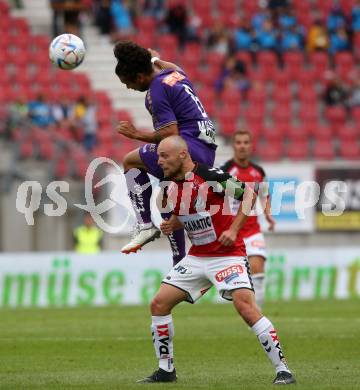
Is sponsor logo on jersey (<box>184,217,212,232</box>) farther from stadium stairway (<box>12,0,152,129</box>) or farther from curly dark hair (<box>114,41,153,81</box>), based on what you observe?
stadium stairway (<box>12,0,152,129</box>)

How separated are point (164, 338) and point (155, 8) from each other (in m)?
21.1

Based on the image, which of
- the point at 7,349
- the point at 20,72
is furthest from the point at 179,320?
the point at 20,72

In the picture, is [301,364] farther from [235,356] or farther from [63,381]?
[63,381]

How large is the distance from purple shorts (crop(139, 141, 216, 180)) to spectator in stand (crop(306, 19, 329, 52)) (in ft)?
62.8

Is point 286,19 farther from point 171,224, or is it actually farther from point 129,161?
point 171,224

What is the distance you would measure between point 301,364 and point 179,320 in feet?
18.3

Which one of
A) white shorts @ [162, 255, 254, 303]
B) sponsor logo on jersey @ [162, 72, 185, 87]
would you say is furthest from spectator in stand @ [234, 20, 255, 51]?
white shorts @ [162, 255, 254, 303]

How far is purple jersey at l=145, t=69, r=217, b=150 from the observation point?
35.3ft

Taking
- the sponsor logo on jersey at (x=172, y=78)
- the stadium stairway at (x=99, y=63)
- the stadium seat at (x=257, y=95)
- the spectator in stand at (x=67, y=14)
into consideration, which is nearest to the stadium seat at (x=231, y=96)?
the stadium seat at (x=257, y=95)

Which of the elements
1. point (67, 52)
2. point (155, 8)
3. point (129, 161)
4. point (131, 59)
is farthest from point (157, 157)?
point (155, 8)

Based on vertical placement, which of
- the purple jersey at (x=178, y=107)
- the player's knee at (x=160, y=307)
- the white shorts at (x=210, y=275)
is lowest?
the player's knee at (x=160, y=307)

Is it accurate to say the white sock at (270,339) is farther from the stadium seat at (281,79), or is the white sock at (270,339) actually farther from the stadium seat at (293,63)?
the stadium seat at (293,63)

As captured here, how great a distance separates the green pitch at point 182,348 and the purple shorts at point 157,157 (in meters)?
1.98

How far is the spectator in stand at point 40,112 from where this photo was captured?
1018 inches
